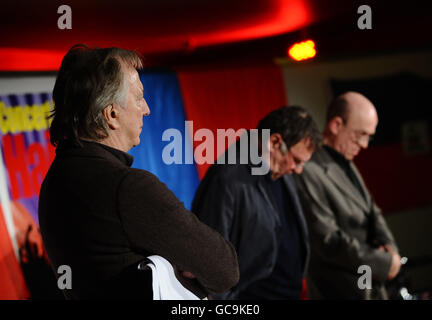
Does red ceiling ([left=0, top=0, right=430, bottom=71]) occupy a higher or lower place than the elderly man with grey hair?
higher

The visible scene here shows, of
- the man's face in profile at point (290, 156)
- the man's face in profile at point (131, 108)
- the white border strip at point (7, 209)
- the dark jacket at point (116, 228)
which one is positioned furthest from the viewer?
the white border strip at point (7, 209)

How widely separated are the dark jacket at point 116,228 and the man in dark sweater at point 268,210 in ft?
1.67

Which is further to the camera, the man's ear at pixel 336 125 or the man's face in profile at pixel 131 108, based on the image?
the man's ear at pixel 336 125

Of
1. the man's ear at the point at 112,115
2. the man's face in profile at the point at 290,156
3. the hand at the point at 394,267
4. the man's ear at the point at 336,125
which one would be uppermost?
the man's ear at the point at 336,125

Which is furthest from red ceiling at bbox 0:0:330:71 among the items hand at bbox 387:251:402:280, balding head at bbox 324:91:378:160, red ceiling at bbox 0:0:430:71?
hand at bbox 387:251:402:280

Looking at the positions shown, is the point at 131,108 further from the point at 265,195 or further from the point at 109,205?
the point at 265,195

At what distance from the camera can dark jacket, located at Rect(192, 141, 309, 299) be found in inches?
61.1

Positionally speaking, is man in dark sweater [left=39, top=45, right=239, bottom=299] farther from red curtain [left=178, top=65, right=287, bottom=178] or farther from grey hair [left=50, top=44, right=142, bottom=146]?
red curtain [left=178, top=65, right=287, bottom=178]

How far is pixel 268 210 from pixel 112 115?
79 centimetres

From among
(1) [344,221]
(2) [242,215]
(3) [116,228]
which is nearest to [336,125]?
(1) [344,221]

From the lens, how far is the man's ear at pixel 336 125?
2.11m

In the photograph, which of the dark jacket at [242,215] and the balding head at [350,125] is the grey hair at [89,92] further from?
the balding head at [350,125]

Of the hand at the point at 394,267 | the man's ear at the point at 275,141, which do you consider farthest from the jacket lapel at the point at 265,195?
the hand at the point at 394,267

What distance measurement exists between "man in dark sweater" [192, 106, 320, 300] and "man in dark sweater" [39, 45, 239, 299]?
489 millimetres
